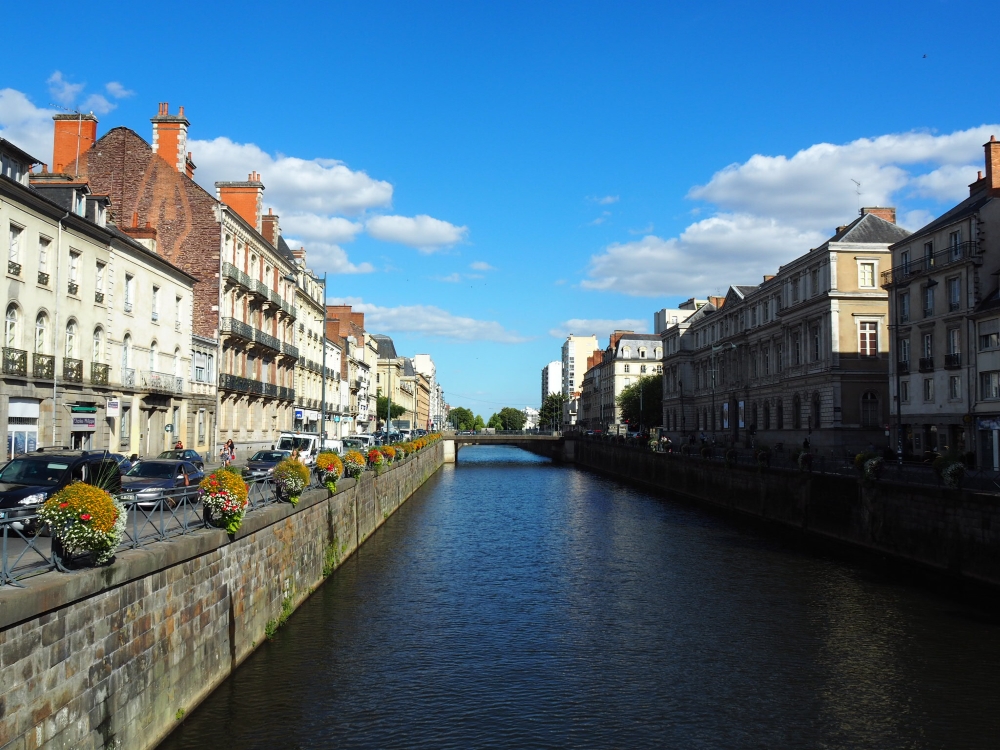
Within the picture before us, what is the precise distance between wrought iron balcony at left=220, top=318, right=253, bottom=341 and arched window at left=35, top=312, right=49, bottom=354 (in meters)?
17.6

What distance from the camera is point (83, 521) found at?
A: 9539 millimetres

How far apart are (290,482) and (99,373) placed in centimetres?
1890

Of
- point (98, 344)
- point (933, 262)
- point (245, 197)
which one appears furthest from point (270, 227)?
point (933, 262)

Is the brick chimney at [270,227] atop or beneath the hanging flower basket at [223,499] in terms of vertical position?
atop

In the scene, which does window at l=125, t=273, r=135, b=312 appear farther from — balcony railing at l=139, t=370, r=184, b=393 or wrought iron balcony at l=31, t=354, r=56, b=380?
wrought iron balcony at l=31, t=354, r=56, b=380

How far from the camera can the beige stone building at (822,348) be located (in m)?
59.4

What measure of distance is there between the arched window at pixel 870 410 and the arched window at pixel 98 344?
49200 mm

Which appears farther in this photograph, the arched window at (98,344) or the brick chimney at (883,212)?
the brick chimney at (883,212)

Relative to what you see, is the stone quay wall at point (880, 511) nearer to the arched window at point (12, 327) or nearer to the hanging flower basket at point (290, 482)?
the hanging flower basket at point (290, 482)

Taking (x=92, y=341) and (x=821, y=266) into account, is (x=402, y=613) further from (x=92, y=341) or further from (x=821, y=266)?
(x=821, y=266)

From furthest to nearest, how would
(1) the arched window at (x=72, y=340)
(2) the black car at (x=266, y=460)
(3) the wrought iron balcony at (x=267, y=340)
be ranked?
(3) the wrought iron balcony at (x=267, y=340) < (2) the black car at (x=266, y=460) < (1) the arched window at (x=72, y=340)

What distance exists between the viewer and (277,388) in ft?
198

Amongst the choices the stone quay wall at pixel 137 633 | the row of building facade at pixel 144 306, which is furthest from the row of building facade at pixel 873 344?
the row of building facade at pixel 144 306

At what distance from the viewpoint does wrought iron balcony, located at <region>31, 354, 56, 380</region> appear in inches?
1171
